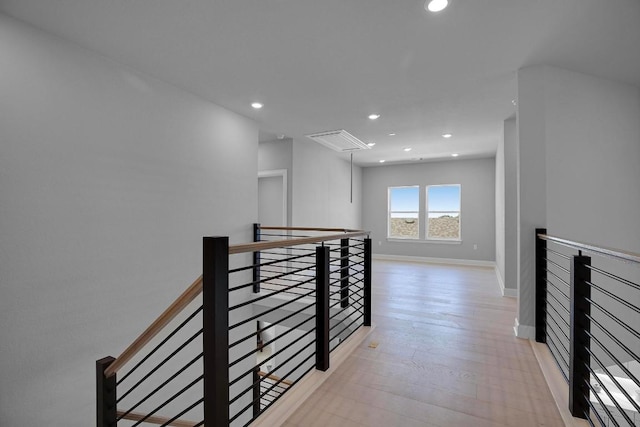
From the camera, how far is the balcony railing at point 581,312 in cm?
174

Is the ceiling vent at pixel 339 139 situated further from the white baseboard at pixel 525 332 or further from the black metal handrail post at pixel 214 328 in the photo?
the black metal handrail post at pixel 214 328

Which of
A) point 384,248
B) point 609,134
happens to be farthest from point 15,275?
point 384,248

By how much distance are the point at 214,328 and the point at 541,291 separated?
2.93m

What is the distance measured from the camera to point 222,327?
4.31 feet

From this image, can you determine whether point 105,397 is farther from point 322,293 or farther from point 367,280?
point 367,280

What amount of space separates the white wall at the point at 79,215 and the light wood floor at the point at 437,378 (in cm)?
210

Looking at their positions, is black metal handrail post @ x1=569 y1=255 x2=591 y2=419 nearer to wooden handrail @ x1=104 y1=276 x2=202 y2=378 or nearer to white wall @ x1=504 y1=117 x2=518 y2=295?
wooden handrail @ x1=104 y1=276 x2=202 y2=378

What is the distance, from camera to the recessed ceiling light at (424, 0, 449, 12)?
209cm

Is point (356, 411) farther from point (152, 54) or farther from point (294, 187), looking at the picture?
point (294, 187)

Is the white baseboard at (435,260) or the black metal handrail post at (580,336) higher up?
the black metal handrail post at (580,336)

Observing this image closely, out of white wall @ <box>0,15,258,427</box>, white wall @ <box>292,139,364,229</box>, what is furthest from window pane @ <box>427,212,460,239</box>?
white wall @ <box>0,15,258,427</box>

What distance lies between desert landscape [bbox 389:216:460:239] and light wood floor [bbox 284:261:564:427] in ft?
Answer: 13.4

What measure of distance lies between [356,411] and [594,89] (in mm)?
3590

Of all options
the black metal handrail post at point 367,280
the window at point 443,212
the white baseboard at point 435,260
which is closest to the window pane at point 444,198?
the window at point 443,212
